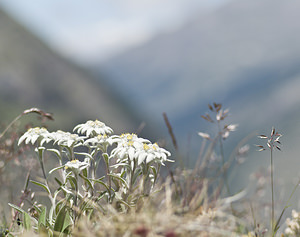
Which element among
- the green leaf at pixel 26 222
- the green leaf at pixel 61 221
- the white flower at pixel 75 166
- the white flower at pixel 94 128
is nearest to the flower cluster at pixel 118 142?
the white flower at pixel 94 128

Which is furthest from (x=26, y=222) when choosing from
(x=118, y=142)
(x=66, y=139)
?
(x=118, y=142)

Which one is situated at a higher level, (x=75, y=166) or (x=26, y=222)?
(x=75, y=166)

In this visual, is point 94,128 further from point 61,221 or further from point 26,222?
point 26,222

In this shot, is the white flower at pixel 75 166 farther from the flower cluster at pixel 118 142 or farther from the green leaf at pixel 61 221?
the green leaf at pixel 61 221

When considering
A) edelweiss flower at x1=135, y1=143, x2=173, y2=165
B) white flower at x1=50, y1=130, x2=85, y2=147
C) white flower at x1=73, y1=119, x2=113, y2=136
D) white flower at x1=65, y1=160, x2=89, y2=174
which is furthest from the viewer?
white flower at x1=73, y1=119, x2=113, y2=136

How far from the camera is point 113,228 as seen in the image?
2.08m

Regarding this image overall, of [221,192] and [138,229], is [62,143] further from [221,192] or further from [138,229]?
[221,192]

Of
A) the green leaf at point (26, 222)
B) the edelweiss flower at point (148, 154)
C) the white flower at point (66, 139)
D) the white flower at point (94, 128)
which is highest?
the white flower at point (94, 128)

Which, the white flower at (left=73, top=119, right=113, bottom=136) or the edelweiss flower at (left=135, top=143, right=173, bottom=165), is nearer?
the edelweiss flower at (left=135, top=143, right=173, bottom=165)

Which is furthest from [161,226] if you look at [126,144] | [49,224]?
[49,224]

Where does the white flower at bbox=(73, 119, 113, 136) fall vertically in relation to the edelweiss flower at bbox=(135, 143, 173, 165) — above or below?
above

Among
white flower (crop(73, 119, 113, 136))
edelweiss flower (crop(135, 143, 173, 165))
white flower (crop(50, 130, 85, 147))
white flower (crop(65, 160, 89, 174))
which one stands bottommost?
white flower (crop(65, 160, 89, 174))

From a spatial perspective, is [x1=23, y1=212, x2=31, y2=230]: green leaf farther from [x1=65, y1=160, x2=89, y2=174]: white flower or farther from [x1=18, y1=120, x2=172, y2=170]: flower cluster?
[x1=18, y1=120, x2=172, y2=170]: flower cluster

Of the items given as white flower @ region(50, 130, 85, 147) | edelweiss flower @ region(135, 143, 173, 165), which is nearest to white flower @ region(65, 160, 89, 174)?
white flower @ region(50, 130, 85, 147)
